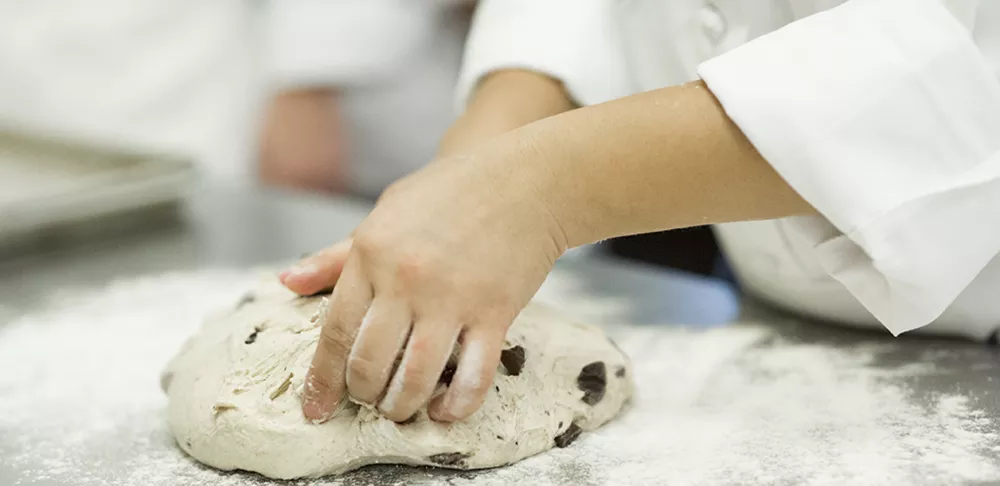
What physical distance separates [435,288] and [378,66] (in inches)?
77.2

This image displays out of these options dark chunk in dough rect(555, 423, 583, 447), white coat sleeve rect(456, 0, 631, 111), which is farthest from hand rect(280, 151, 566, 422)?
white coat sleeve rect(456, 0, 631, 111)

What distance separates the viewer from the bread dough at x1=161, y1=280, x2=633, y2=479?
0.76 metres

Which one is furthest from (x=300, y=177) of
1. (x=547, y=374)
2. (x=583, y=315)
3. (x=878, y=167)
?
(x=878, y=167)

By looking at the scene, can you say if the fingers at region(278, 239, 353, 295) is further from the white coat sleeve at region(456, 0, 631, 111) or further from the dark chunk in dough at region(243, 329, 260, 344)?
the white coat sleeve at region(456, 0, 631, 111)

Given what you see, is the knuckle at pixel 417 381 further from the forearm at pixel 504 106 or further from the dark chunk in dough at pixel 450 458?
the forearm at pixel 504 106

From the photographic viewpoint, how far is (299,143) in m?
2.48

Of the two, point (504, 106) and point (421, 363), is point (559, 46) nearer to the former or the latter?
point (504, 106)

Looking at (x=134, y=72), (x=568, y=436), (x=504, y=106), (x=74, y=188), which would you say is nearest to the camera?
(x=568, y=436)

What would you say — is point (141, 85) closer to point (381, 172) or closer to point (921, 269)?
point (381, 172)

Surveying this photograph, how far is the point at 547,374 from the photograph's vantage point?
2.78 feet

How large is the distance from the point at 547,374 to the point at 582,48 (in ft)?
1.49

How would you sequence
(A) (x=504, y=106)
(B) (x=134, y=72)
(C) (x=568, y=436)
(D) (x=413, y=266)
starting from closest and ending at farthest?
1. (D) (x=413, y=266)
2. (C) (x=568, y=436)
3. (A) (x=504, y=106)
4. (B) (x=134, y=72)

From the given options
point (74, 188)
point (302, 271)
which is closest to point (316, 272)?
point (302, 271)

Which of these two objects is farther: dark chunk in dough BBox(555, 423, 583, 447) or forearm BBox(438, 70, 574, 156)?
forearm BBox(438, 70, 574, 156)
